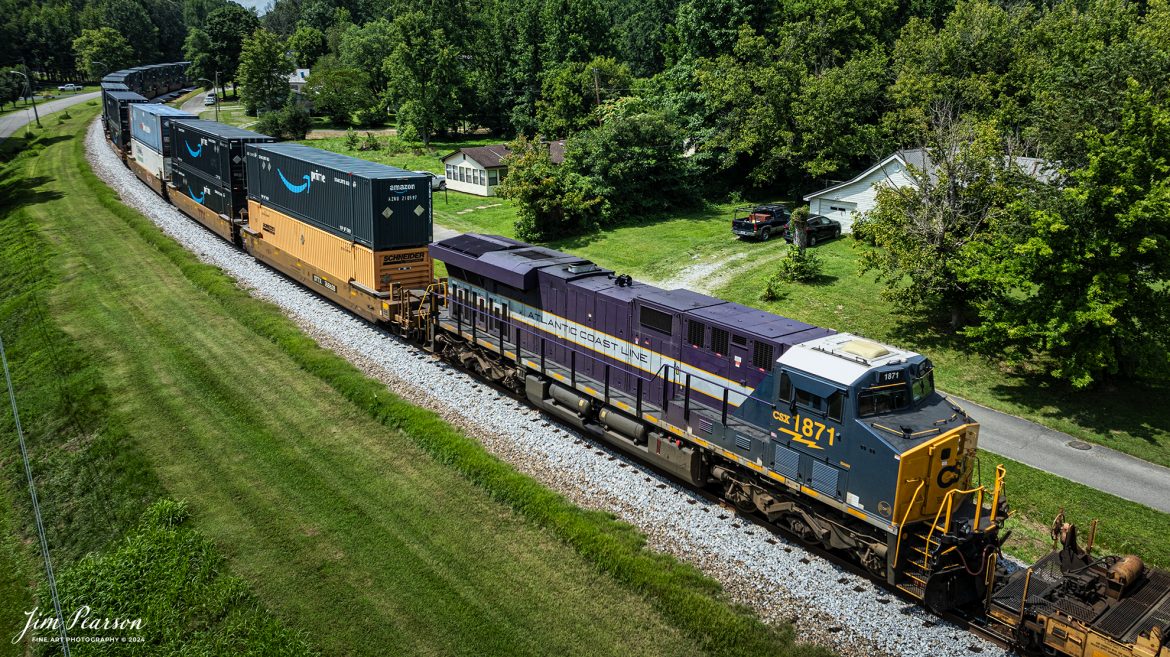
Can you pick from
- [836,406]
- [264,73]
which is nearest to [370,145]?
[264,73]

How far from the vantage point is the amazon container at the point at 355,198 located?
2430 cm

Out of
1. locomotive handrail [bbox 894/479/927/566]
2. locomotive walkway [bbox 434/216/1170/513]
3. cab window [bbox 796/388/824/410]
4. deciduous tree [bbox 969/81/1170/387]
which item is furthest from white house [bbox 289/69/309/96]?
locomotive handrail [bbox 894/479/927/566]

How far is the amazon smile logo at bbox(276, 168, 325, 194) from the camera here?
2710 cm

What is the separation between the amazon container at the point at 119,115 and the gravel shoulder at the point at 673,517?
40.9m

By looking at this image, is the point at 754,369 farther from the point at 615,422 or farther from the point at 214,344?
the point at 214,344

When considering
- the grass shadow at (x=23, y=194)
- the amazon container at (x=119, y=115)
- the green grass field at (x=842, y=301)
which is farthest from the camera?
the amazon container at (x=119, y=115)

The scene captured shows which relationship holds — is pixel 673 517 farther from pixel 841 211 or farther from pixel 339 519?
pixel 841 211

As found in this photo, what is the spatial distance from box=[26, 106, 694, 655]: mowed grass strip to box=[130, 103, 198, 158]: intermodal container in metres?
21.7

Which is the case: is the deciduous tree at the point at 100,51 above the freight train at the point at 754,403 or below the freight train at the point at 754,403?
above

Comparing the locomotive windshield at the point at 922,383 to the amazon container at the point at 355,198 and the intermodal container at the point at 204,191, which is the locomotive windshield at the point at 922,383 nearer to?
the amazon container at the point at 355,198

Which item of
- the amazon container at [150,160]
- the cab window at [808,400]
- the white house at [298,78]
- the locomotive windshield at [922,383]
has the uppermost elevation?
the white house at [298,78]

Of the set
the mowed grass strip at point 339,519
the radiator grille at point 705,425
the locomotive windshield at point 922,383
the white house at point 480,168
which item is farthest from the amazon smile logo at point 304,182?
the white house at point 480,168

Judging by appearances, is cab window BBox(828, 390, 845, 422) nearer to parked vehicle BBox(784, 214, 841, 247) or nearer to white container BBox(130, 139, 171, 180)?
parked vehicle BBox(784, 214, 841, 247)
